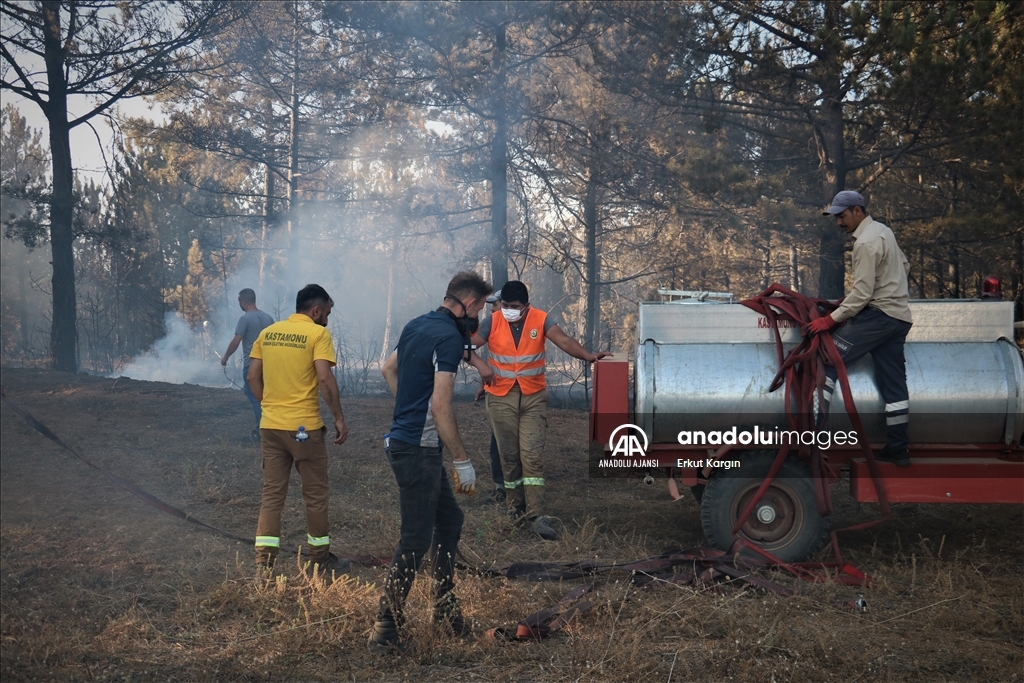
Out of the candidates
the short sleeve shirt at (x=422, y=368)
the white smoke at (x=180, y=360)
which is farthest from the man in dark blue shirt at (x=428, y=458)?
the white smoke at (x=180, y=360)

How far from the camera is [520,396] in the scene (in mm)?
6977

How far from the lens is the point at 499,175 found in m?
14.0

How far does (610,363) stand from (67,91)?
42.8ft

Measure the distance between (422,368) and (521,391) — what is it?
2.63 m

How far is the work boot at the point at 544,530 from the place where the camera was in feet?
21.7

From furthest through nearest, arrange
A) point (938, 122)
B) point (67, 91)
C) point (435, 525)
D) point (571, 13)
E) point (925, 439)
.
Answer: point (67, 91), point (571, 13), point (938, 122), point (925, 439), point (435, 525)

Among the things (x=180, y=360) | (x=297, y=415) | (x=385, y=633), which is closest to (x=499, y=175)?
(x=297, y=415)

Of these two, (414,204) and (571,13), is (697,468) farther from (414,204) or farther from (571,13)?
(414,204)

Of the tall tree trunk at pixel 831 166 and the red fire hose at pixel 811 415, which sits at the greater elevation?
the tall tree trunk at pixel 831 166

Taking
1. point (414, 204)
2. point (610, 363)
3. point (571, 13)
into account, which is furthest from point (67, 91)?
point (610, 363)

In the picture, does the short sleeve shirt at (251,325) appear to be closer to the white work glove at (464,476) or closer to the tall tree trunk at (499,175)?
the tall tree trunk at (499,175)

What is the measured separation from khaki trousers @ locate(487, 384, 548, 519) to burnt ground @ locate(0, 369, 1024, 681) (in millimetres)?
285

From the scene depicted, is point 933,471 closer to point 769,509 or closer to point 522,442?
point 769,509

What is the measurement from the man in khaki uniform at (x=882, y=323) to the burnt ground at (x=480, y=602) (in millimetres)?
1003
